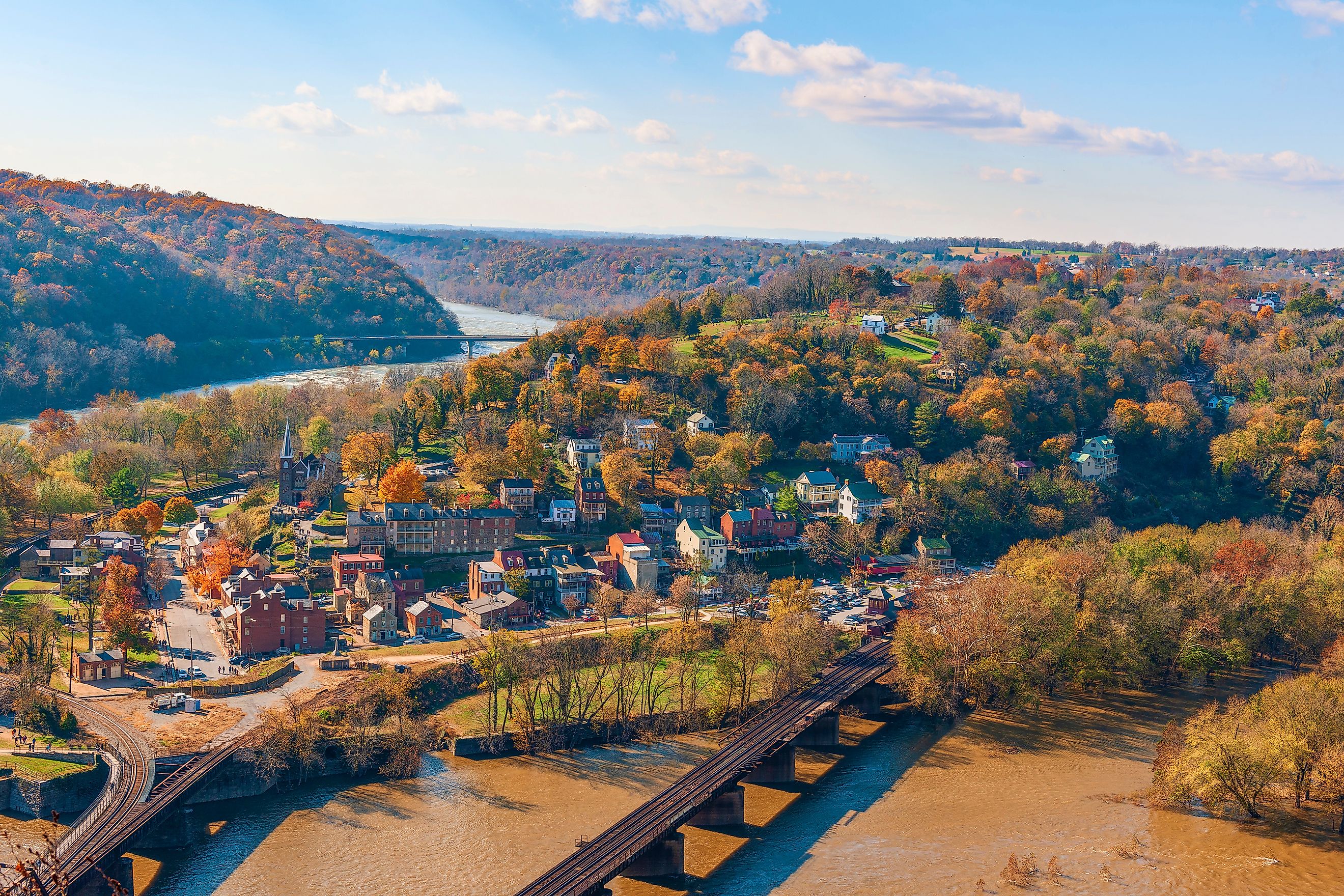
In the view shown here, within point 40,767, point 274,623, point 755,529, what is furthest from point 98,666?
point 755,529

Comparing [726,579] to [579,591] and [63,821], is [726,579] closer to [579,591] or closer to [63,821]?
[579,591]

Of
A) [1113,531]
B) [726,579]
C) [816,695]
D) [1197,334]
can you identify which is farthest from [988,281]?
[816,695]

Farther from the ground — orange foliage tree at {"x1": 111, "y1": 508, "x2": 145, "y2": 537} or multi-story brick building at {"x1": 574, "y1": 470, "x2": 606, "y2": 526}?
multi-story brick building at {"x1": 574, "y1": 470, "x2": 606, "y2": 526}

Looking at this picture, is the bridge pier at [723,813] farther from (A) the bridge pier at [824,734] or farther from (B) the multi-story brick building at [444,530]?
(B) the multi-story brick building at [444,530]

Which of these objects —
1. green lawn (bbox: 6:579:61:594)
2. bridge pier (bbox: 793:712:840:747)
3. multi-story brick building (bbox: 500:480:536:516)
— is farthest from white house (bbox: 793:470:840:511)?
green lawn (bbox: 6:579:61:594)

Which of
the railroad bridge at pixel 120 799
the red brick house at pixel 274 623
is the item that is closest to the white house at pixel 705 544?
the red brick house at pixel 274 623

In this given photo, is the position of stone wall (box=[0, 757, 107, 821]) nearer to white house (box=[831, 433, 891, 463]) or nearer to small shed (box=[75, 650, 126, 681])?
small shed (box=[75, 650, 126, 681])
